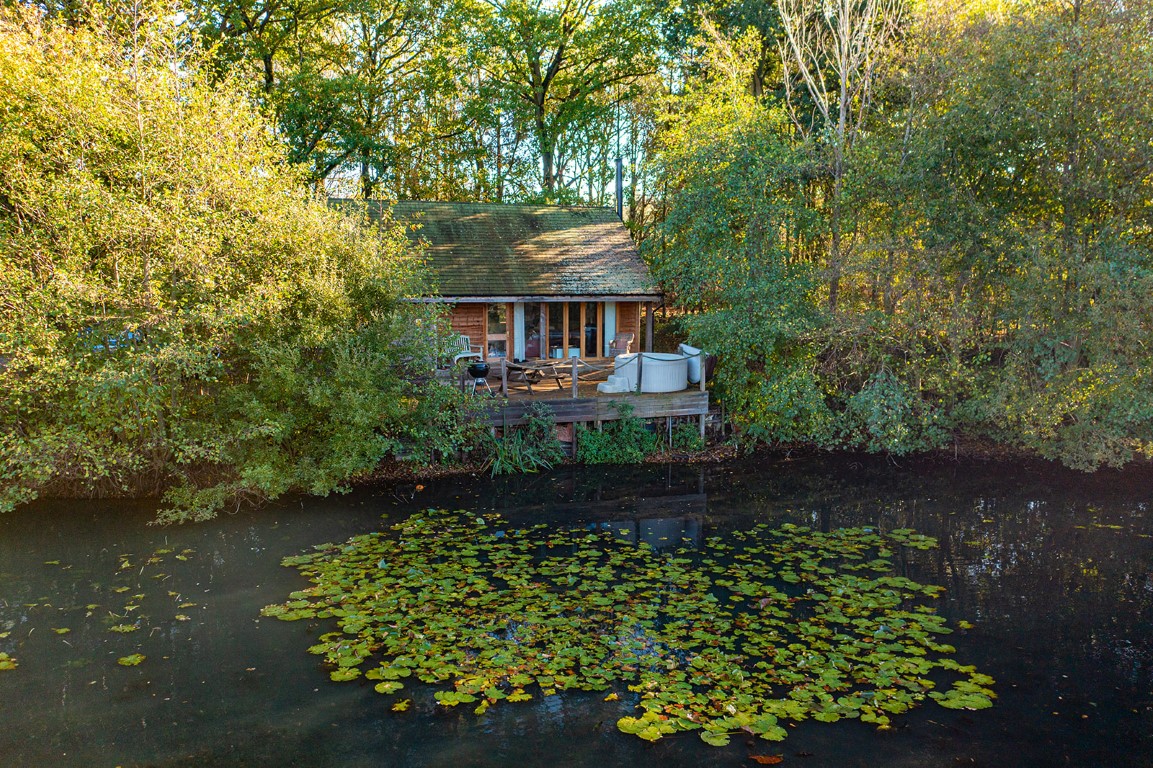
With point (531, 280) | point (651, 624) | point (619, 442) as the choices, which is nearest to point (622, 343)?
point (531, 280)

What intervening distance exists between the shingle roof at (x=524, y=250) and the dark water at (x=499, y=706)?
6.55 meters

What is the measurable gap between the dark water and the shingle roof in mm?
6548

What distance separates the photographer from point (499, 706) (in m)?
6.53

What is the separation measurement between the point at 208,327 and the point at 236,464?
2296 mm

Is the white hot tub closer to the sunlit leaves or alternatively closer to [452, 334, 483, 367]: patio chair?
[452, 334, 483, 367]: patio chair

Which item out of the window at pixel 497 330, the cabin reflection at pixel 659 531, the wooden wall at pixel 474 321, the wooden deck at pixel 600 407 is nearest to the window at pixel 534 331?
the window at pixel 497 330

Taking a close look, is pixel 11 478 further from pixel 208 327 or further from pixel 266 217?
pixel 266 217

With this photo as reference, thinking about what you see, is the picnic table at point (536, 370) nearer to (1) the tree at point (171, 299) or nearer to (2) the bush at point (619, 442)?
(2) the bush at point (619, 442)

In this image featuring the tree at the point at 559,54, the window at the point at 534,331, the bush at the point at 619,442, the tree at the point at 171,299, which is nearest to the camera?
the tree at the point at 171,299

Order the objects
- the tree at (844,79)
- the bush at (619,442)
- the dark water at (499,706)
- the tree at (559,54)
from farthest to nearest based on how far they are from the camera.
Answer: the tree at (559,54) → the tree at (844,79) → the bush at (619,442) → the dark water at (499,706)

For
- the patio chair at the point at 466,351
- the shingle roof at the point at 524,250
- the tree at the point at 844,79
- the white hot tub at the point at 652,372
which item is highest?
the tree at the point at 844,79

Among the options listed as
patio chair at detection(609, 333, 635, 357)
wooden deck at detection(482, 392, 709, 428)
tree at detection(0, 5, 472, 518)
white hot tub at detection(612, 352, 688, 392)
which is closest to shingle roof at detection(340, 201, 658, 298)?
patio chair at detection(609, 333, 635, 357)

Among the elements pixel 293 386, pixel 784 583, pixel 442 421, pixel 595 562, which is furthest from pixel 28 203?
pixel 784 583

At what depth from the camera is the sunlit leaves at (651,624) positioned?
654 cm
